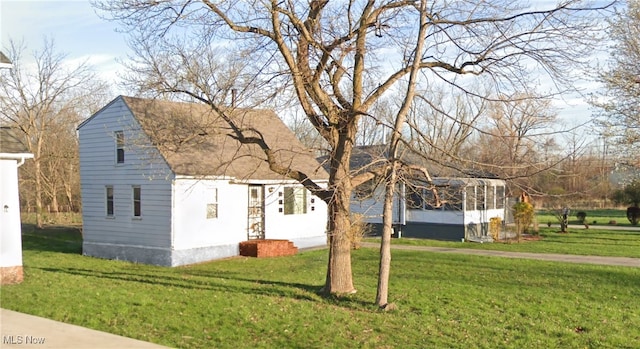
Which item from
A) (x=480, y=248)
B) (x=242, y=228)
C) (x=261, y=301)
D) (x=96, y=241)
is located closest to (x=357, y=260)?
(x=242, y=228)

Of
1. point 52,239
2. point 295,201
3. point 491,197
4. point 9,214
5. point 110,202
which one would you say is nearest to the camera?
point 9,214

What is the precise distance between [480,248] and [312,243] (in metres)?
7.01

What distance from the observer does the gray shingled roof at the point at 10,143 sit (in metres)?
14.3

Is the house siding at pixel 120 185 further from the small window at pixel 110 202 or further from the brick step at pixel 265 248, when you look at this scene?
the brick step at pixel 265 248

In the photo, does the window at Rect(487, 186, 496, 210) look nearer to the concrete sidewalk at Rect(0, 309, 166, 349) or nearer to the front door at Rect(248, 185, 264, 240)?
the front door at Rect(248, 185, 264, 240)

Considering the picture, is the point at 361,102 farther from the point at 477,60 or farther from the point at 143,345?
the point at 143,345

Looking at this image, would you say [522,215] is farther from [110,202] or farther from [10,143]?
[10,143]

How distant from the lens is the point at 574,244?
2611 cm

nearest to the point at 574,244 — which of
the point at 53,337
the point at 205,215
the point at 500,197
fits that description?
the point at 500,197

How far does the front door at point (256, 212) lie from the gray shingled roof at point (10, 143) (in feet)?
30.6

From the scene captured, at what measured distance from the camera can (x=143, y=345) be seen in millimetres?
8484

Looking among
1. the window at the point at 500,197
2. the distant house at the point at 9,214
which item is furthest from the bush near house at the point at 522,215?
the distant house at the point at 9,214

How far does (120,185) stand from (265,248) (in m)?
5.74

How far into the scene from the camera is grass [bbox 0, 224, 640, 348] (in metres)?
9.38
